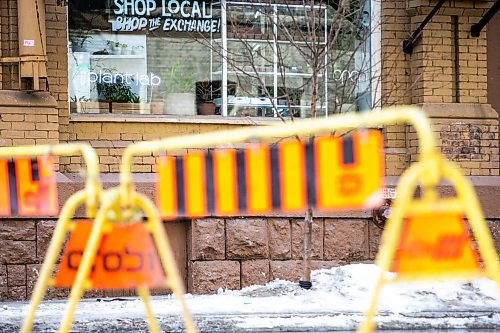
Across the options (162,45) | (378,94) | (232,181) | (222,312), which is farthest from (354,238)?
(232,181)

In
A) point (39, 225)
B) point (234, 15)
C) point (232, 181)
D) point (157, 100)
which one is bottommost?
point (39, 225)

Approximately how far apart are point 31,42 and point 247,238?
10.9 ft

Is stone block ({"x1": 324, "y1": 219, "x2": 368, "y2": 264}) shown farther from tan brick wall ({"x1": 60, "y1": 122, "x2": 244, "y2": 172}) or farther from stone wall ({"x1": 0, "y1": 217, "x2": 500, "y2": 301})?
tan brick wall ({"x1": 60, "y1": 122, "x2": 244, "y2": 172})

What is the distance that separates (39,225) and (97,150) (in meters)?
1.13

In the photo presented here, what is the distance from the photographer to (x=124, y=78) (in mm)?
11305

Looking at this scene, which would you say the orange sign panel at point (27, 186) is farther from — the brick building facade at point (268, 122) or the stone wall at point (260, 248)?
the stone wall at point (260, 248)

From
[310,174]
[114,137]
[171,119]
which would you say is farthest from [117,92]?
[310,174]

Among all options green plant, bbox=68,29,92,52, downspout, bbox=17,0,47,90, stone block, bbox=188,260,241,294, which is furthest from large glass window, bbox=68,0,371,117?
stone block, bbox=188,260,241,294

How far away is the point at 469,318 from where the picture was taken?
30.2ft

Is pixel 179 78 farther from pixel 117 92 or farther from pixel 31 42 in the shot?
pixel 31 42

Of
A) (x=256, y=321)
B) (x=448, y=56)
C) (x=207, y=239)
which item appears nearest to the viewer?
(x=256, y=321)

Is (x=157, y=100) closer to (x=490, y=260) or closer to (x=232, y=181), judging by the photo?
(x=232, y=181)

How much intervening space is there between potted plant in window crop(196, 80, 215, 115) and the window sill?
136 mm

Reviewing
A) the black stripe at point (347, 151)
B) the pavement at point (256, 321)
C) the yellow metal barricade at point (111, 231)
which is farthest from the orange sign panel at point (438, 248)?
the pavement at point (256, 321)
